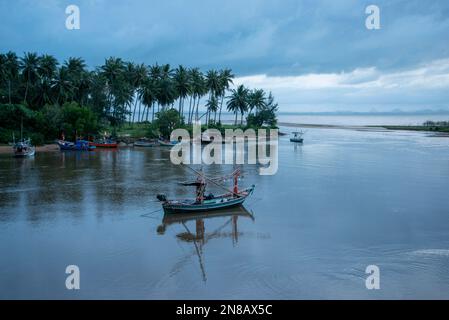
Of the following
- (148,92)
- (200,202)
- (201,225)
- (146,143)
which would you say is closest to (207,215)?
(200,202)

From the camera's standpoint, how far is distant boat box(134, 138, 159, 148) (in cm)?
6384

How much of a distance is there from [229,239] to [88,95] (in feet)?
204

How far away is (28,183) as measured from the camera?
105 feet

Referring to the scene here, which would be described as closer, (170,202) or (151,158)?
(170,202)

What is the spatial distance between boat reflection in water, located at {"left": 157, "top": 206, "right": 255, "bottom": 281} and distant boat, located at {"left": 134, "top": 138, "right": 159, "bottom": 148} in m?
40.4

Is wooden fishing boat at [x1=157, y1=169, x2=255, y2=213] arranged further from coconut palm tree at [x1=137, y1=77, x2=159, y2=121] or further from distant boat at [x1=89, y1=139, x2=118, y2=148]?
coconut palm tree at [x1=137, y1=77, x2=159, y2=121]

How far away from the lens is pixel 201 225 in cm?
2177

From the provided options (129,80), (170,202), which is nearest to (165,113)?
(129,80)

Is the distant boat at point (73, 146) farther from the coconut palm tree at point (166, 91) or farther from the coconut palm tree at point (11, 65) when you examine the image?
the coconut palm tree at point (166, 91)

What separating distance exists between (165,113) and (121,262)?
56529 mm

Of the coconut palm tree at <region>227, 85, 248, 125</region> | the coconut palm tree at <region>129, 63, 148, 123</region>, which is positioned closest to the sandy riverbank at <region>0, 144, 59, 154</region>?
the coconut palm tree at <region>129, 63, 148, 123</region>

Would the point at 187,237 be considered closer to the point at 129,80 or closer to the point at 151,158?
the point at 151,158

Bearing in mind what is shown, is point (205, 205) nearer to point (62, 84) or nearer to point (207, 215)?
point (207, 215)
